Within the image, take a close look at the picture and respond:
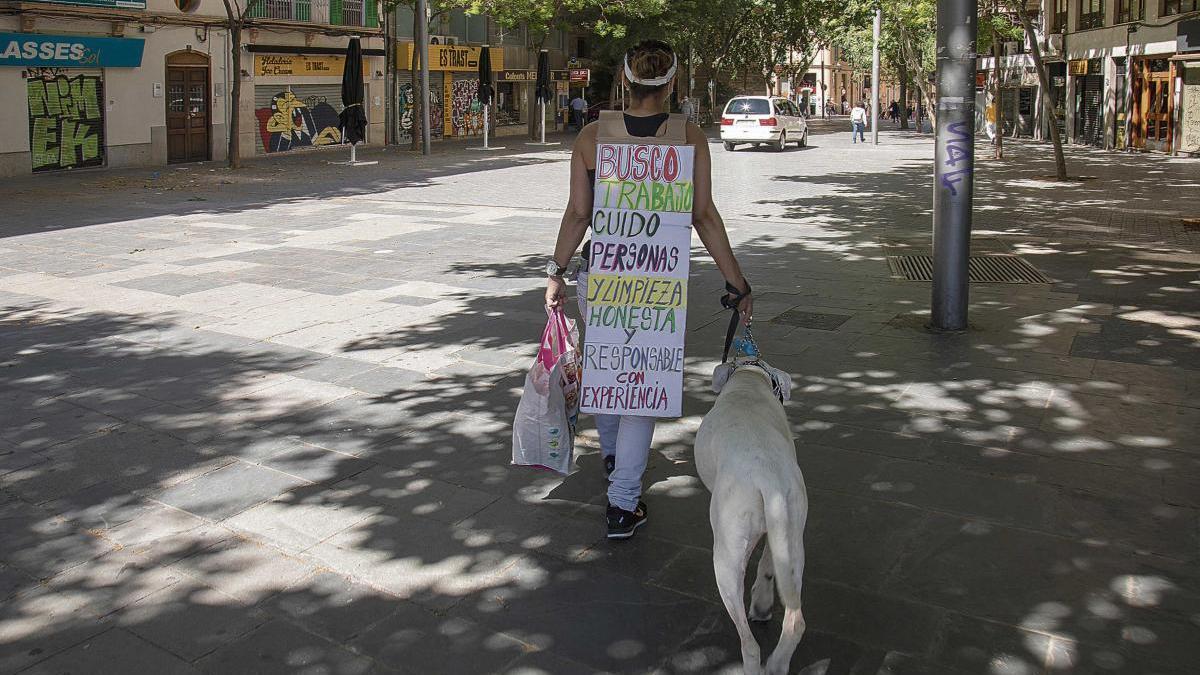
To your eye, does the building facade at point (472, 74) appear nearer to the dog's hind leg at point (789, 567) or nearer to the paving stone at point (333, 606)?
the paving stone at point (333, 606)

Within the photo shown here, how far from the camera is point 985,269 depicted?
10.6 m

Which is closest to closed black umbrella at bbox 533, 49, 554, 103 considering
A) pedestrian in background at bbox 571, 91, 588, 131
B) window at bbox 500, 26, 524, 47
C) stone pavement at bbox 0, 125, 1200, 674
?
pedestrian in background at bbox 571, 91, 588, 131

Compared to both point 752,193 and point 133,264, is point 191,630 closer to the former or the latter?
point 133,264

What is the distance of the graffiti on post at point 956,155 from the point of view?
311 inches

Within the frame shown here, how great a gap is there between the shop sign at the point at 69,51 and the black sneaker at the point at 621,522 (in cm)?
2283

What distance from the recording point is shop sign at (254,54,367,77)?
3012 centimetres

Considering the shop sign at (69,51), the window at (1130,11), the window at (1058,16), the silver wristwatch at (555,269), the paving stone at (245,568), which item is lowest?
the paving stone at (245,568)

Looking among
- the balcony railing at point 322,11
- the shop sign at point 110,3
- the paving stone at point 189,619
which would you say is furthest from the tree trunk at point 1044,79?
the balcony railing at point 322,11

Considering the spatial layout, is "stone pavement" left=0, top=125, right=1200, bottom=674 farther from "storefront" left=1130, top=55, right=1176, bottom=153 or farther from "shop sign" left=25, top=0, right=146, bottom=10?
"storefront" left=1130, top=55, right=1176, bottom=153

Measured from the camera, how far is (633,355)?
4.30m

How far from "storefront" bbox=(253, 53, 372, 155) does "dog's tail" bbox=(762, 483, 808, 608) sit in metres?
28.0

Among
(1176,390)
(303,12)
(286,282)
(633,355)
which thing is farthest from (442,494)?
(303,12)

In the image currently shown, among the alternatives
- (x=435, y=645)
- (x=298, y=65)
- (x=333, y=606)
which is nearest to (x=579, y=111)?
(x=298, y=65)

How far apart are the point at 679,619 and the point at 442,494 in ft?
4.98
